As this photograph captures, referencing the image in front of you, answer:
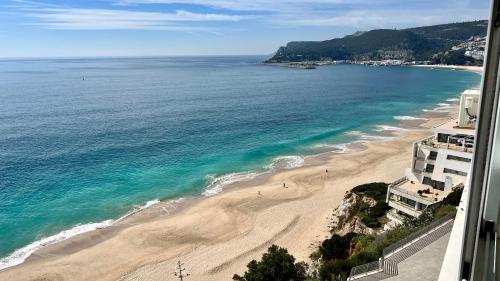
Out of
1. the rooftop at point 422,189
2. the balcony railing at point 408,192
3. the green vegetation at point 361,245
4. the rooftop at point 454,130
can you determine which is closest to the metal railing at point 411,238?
the green vegetation at point 361,245

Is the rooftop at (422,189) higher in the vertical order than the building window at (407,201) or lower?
higher

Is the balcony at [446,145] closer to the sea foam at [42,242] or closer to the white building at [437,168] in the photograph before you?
the white building at [437,168]

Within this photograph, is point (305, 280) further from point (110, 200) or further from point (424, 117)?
point (424, 117)

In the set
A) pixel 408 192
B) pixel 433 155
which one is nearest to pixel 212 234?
pixel 408 192

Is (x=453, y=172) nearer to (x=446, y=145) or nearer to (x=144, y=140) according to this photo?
(x=446, y=145)

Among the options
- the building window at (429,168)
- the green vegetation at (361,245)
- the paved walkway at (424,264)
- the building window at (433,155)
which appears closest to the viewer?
the paved walkway at (424,264)

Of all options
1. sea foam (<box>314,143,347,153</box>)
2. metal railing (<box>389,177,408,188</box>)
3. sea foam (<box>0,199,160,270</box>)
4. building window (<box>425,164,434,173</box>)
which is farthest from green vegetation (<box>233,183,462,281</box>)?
sea foam (<box>314,143,347,153</box>)
